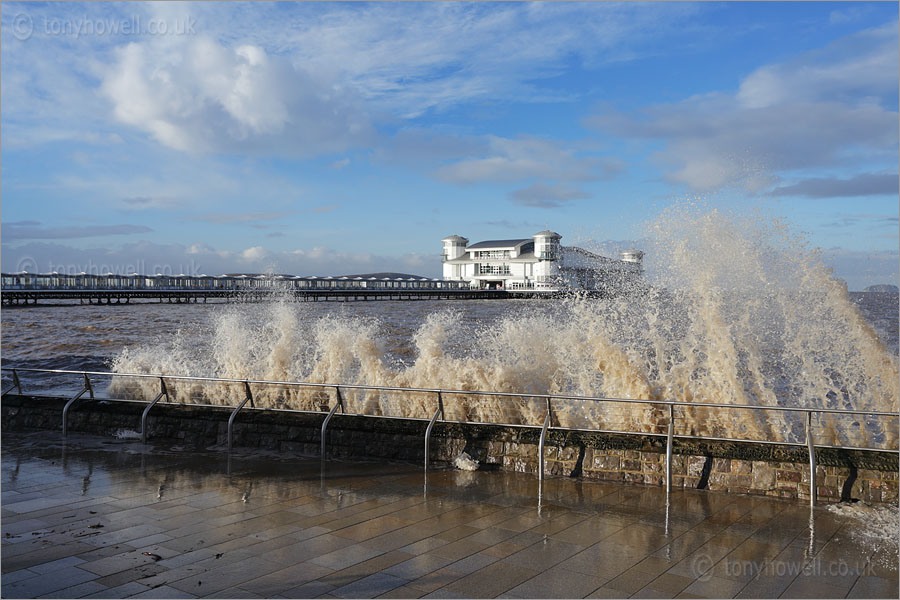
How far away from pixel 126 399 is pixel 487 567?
28.1 ft

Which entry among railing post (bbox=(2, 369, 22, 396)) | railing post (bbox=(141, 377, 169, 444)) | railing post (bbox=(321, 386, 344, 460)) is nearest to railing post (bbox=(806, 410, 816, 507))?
railing post (bbox=(321, 386, 344, 460))

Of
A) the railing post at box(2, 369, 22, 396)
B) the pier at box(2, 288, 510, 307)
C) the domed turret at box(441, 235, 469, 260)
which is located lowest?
the railing post at box(2, 369, 22, 396)

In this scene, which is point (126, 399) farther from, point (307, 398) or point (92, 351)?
point (92, 351)

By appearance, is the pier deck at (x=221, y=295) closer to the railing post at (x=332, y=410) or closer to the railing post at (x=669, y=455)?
the railing post at (x=332, y=410)

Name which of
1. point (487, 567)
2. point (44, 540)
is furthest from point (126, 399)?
point (487, 567)

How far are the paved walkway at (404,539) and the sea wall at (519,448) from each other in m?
0.30

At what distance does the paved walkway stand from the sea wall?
0.30 metres

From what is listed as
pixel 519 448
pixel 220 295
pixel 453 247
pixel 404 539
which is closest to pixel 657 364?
pixel 519 448

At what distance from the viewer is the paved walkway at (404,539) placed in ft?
15.5

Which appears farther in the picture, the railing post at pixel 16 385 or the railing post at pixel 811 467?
the railing post at pixel 16 385

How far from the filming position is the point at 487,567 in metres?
5.09

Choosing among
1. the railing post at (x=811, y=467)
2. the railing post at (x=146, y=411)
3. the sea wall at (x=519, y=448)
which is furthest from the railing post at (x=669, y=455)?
the railing post at (x=146, y=411)

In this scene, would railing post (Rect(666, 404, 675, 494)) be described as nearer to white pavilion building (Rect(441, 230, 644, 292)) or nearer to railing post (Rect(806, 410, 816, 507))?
railing post (Rect(806, 410, 816, 507))

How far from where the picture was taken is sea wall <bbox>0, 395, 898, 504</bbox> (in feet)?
22.3
